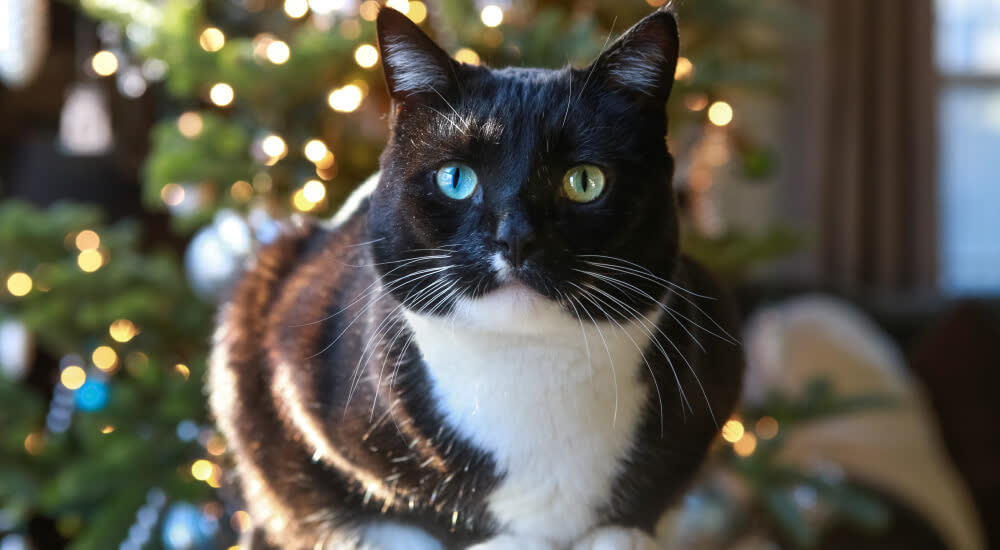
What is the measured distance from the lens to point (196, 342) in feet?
4.29

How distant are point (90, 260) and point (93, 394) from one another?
0.64 ft

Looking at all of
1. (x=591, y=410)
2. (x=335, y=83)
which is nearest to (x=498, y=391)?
(x=591, y=410)

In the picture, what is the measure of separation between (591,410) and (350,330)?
160mm

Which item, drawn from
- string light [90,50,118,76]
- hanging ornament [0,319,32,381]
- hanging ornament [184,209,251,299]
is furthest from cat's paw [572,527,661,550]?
hanging ornament [0,319,32,381]

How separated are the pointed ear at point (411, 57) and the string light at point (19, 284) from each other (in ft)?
3.19

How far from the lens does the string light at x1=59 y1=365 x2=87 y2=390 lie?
131cm

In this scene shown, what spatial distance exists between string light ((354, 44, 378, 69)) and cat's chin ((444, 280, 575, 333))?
2.05 feet

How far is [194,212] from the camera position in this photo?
1.21 m

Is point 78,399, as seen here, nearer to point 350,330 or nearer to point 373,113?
point 373,113

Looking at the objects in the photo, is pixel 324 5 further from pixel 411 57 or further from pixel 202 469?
pixel 411 57

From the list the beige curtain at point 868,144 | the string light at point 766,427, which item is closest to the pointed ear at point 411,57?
the string light at point 766,427

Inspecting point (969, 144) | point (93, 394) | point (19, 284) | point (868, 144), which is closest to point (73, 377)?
point (93, 394)

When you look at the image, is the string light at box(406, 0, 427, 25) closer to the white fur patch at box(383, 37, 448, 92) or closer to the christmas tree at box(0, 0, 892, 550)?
the christmas tree at box(0, 0, 892, 550)

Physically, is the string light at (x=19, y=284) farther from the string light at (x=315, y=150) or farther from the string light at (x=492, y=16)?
the string light at (x=492, y=16)
